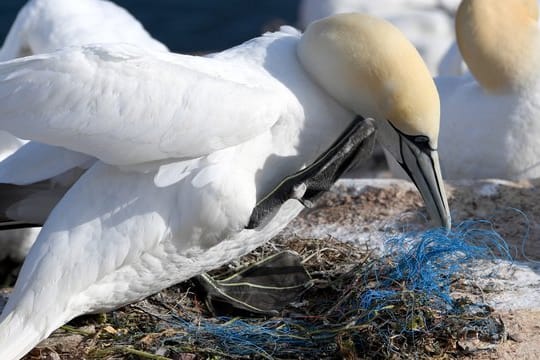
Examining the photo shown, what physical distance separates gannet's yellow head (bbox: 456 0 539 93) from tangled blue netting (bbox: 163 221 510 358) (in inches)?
76.6

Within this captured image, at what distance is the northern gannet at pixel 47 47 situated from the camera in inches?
189

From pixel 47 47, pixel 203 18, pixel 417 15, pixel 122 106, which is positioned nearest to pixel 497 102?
pixel 47 47

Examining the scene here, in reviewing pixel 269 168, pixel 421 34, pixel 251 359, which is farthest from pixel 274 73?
pixel 421 34

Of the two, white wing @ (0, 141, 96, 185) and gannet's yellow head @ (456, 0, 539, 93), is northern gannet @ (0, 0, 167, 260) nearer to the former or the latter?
white wing @ (0, 141, 96, 185)

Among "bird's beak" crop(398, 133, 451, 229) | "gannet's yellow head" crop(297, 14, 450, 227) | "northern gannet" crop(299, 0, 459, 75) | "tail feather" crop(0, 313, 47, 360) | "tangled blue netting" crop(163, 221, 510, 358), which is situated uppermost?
"gannet's yellow head" crop(297, 14, 450, 227)

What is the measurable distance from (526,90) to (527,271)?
1932 mm

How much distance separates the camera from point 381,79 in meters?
4.52

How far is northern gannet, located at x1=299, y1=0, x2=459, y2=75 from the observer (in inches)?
424

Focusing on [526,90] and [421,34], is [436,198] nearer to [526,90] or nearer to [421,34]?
[526,90]

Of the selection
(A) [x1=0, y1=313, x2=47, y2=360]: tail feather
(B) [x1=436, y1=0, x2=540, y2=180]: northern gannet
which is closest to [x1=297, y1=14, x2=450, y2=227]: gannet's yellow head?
(A) [x1=0, y1=313, x2=47, y2=360]: tail feather

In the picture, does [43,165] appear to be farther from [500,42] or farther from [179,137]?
[500,42]

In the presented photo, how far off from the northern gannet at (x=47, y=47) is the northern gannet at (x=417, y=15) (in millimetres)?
3604

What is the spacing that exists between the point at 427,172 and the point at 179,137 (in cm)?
97

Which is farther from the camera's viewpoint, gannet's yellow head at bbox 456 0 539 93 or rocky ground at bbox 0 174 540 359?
→ gannet's yellow head at bbox 456 0 539 93
